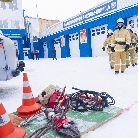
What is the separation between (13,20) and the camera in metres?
27.9

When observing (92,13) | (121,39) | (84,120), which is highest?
(92,13)

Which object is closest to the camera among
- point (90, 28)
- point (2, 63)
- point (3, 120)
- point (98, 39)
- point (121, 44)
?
point (3, 120)

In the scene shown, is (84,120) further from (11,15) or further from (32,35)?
(32,35)

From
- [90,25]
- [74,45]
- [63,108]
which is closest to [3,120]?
[63,108]

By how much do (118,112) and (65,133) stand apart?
41.7 inches

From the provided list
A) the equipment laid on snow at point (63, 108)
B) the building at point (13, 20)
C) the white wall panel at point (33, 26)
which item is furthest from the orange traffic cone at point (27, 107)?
the white wall panel at point (33, 26)

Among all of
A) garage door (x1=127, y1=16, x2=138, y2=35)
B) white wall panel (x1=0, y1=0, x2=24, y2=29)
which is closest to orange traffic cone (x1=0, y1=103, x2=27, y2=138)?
garage door (x1=127, y1=16, x2=138, y2=35)

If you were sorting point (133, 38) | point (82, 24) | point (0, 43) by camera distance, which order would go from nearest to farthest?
point (0, 43) < point (133, 38) < point (82, 24)

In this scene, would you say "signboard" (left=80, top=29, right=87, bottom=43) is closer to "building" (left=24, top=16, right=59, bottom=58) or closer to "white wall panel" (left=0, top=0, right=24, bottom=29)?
"white wall panel" (left=0, top=0, right=24, bottom=29)

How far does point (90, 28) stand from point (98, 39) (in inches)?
72.5

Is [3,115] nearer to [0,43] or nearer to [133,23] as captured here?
[0,43]

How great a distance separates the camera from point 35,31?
Answer: 32.9 metres

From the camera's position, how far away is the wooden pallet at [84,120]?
7.29ft

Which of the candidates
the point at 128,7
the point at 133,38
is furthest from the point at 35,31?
the point at 133,38
